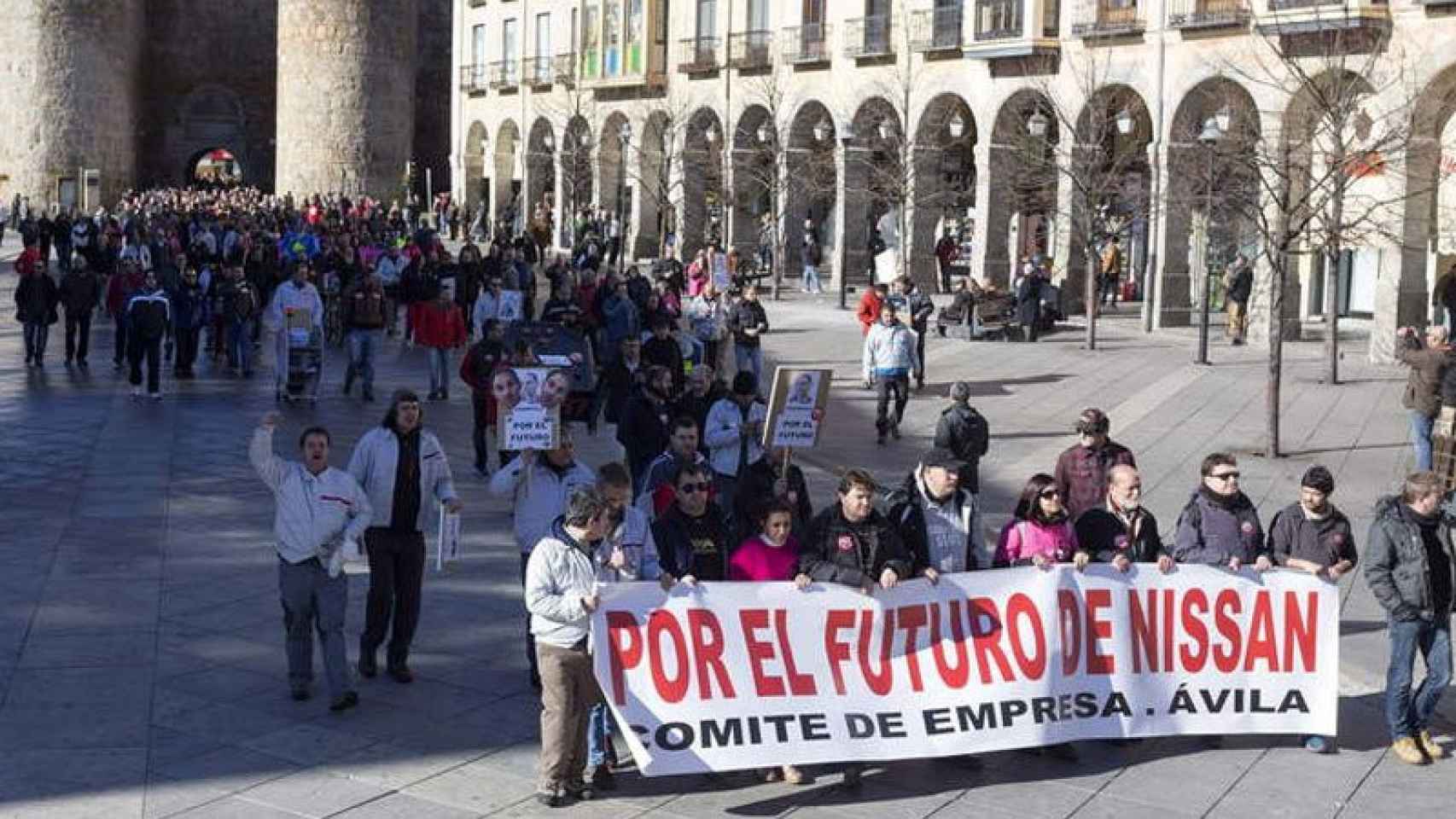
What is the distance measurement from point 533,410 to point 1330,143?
73.8 ft

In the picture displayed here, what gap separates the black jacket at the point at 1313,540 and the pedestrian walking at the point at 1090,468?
163 centimetres

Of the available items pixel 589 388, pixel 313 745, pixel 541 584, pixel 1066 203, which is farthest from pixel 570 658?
pixel 1066 203

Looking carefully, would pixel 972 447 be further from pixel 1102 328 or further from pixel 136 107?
pixel 136 107

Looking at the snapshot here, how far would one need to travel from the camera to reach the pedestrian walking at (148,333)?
69.3ft

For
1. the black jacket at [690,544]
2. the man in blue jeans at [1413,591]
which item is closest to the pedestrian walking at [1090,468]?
the man in blue jeans at [1413,591]

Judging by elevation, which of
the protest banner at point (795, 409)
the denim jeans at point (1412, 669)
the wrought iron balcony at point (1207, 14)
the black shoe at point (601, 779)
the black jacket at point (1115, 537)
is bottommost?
the black shoe at point (601, 779)

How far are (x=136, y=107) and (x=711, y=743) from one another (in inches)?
2443

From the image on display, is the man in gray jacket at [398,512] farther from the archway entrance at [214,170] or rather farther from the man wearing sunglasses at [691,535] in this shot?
the archway entrance at [214,170]

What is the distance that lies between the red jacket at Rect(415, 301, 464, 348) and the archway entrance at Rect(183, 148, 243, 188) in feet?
162

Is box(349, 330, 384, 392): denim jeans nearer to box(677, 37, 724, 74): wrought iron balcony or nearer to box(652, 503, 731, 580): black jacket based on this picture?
box(652, 503, 731, 580): black jacket

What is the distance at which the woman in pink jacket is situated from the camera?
8992mm

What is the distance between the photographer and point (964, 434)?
1365cm

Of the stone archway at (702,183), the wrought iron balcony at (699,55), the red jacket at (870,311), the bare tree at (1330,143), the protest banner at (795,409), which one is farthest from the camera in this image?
the stone archway at (702,183)

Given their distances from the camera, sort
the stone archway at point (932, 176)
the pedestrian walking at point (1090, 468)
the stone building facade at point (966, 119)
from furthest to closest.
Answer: the stone archway at point (932, 176) < the stone building facade at point (966, 119) < the pedestrian walking at point (1090, 468)
